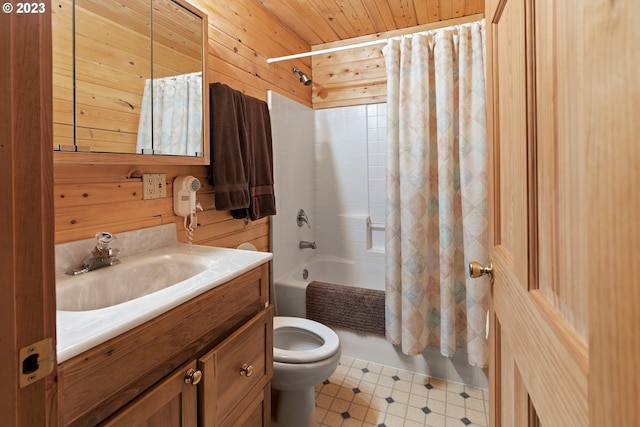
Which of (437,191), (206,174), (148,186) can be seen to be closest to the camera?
(148,186)

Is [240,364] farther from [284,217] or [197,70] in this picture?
[284,217]

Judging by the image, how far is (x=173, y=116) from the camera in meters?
1.34

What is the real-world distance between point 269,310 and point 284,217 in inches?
47.3

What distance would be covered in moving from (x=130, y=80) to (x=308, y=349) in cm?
144

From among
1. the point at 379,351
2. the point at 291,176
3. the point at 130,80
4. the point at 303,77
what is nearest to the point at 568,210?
the point at 130,80

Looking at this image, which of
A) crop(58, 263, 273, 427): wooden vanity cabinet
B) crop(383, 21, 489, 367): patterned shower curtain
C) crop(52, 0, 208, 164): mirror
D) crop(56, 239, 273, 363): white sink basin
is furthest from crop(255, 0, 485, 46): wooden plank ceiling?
crop(58, 263, 273, 427): wooden vanity cabinet

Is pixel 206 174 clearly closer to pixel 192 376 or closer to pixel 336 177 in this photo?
pixel 192 376

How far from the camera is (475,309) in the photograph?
1774mm

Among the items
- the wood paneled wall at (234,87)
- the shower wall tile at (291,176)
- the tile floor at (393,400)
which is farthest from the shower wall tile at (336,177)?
the tile floor at (393,400)

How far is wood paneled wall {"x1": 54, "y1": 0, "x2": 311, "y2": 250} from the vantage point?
3.51 ft

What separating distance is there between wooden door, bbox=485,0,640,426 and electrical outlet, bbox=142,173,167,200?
1.27 m

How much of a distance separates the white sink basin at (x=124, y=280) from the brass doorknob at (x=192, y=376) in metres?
0.38

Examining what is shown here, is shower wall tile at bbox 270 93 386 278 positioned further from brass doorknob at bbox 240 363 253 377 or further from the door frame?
the door frame

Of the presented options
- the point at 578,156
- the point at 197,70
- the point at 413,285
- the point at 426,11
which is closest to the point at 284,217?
the point at 413,285
